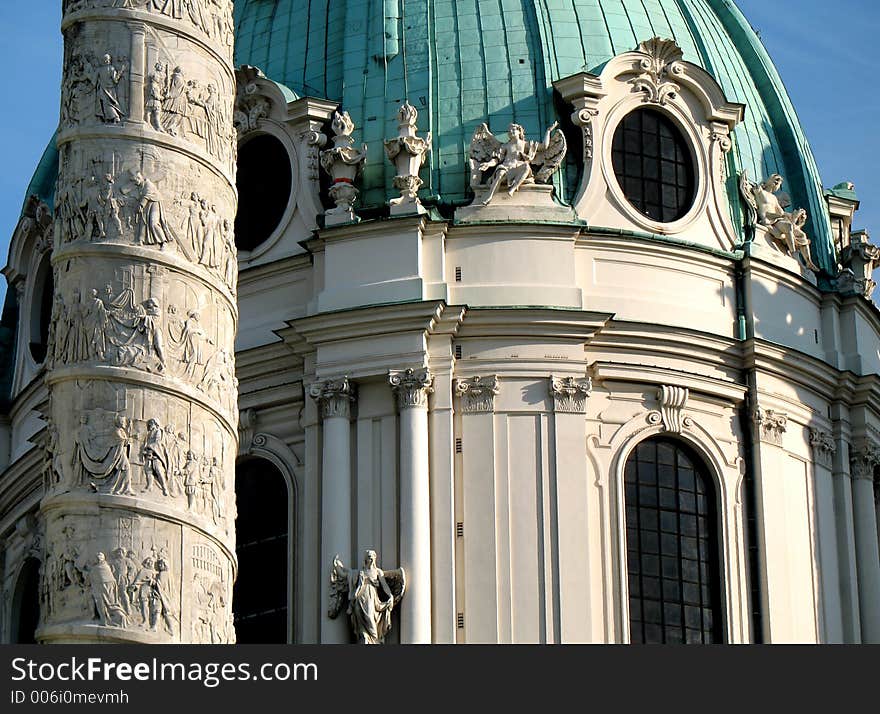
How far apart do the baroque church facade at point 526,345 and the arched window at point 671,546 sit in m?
→ 0.04

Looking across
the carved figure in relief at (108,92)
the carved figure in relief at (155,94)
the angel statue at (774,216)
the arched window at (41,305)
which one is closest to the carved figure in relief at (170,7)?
the carved figure in relief at (155,94)

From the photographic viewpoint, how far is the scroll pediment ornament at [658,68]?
3684cm

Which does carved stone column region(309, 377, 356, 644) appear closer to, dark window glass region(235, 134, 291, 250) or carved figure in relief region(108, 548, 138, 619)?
dark window glass region(235, 134, 291, 250)

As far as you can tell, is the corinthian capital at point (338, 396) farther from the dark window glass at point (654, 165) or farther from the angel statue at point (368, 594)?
the dark window glass at point (654, 165)

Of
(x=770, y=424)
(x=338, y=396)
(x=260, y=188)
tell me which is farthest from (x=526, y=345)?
(x=260, y=188)

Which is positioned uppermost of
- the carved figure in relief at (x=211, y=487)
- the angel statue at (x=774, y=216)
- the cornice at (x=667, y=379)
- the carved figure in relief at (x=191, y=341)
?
the angel statue at (x=774, y=216)

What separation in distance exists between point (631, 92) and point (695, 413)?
199 inches

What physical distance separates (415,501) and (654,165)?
275 inches

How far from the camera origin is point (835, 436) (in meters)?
37.3

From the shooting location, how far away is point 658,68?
1455 inches

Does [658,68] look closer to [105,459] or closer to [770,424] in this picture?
[770,424]

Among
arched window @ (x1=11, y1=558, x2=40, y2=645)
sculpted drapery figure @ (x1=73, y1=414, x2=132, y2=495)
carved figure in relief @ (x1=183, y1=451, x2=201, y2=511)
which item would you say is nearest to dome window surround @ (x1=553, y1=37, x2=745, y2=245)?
arched window @ (x1=11, y1=558, x2=40, y2=645)

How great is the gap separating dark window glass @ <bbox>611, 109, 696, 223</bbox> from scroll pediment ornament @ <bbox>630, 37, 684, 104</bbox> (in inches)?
11.9

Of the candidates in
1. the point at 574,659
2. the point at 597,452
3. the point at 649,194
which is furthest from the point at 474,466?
the point at 574,659
